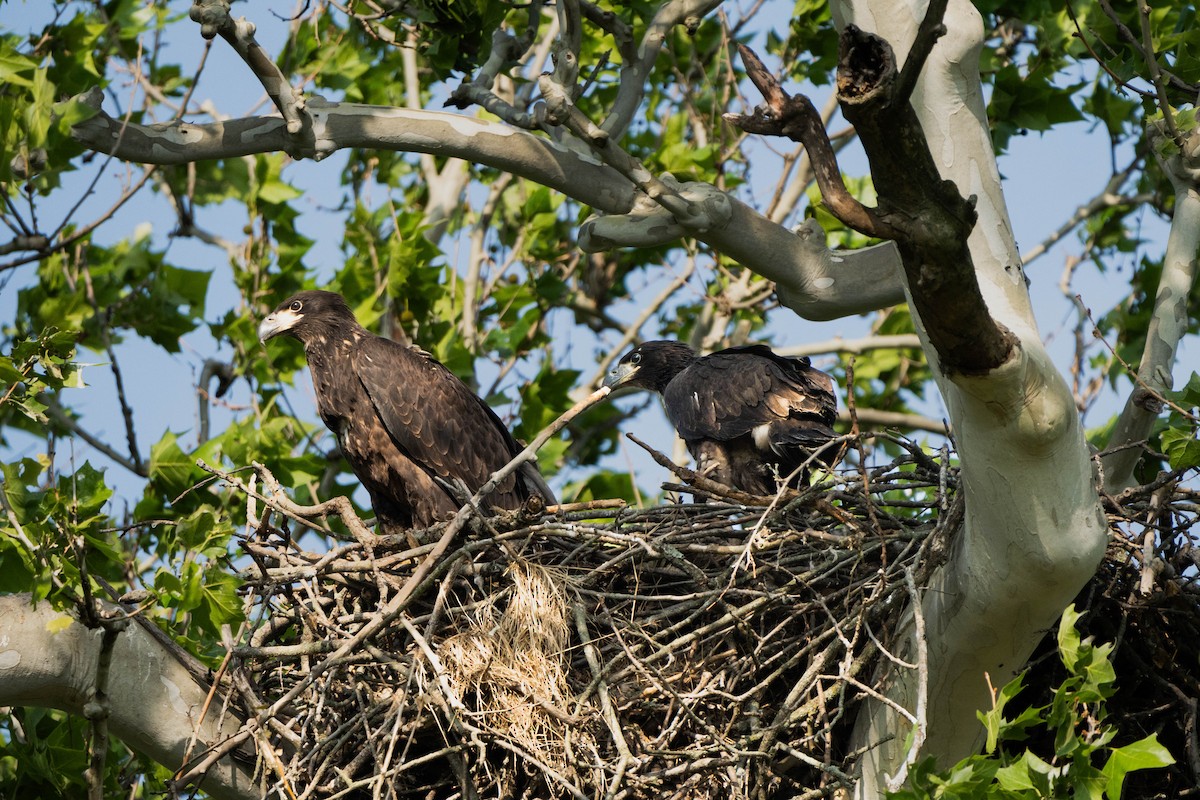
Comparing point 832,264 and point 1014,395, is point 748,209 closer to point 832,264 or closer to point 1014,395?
point 832,264

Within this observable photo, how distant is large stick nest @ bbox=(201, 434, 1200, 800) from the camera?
4191 mm

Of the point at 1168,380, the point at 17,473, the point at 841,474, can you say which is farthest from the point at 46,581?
the point at 1168,380

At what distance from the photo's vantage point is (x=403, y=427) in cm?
646

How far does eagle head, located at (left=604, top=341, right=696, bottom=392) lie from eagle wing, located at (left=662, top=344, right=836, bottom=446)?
0.73 meters

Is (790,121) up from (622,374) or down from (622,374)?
down

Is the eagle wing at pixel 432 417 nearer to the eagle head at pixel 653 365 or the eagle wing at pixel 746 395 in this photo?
the eagle wing at pixel 746 395

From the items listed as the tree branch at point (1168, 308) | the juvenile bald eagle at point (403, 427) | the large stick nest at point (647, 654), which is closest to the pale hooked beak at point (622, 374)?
the juvenile bald eagle at point (403, 427)

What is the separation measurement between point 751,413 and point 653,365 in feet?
4.79

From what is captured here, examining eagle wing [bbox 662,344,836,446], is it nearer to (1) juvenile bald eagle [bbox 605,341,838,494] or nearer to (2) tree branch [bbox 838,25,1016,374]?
(1) juvenile bald eagle [bbox 605,341,838,494]

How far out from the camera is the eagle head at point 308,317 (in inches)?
A: 272

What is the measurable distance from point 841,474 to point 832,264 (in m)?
0.86

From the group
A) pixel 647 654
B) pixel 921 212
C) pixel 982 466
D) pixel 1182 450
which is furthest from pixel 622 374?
pixel 921 212

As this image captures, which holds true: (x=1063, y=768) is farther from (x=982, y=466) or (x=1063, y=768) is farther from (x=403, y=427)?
(x=403, y=427)

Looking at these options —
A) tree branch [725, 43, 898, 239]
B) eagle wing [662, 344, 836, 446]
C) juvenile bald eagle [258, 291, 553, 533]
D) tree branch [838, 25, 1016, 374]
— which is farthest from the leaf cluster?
juvenile bald eagle [258, 291, 553, 533]
